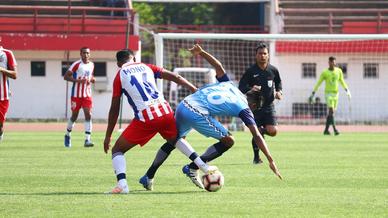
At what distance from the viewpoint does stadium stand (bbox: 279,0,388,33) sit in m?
46.4

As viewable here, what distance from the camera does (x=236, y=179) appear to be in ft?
50.0

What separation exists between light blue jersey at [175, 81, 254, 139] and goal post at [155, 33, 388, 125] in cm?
2640

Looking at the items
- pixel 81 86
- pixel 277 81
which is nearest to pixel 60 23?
pixel 81 86

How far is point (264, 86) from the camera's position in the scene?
60.5ft

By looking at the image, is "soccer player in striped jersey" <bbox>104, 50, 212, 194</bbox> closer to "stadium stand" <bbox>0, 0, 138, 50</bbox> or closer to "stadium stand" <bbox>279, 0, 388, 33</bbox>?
"stadium stand" <bbox>0, 0, 138, 50</bbox>

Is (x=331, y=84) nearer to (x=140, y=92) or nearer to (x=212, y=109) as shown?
(x=212, y=109)

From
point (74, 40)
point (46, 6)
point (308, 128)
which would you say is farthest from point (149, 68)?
point (46, 6)

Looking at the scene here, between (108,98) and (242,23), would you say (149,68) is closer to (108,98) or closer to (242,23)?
(108,98)

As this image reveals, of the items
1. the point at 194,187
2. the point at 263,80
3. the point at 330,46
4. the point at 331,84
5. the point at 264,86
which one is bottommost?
the point at 194,187

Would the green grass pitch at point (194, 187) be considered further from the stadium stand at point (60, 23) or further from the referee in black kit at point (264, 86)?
the stadium stand at point (60, 23)

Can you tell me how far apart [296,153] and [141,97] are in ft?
30.0

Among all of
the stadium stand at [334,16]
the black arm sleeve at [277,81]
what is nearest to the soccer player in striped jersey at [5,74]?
the black arm sleeve at [277,81]

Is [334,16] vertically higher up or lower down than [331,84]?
higher up

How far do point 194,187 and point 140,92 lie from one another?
1614 millimetres
